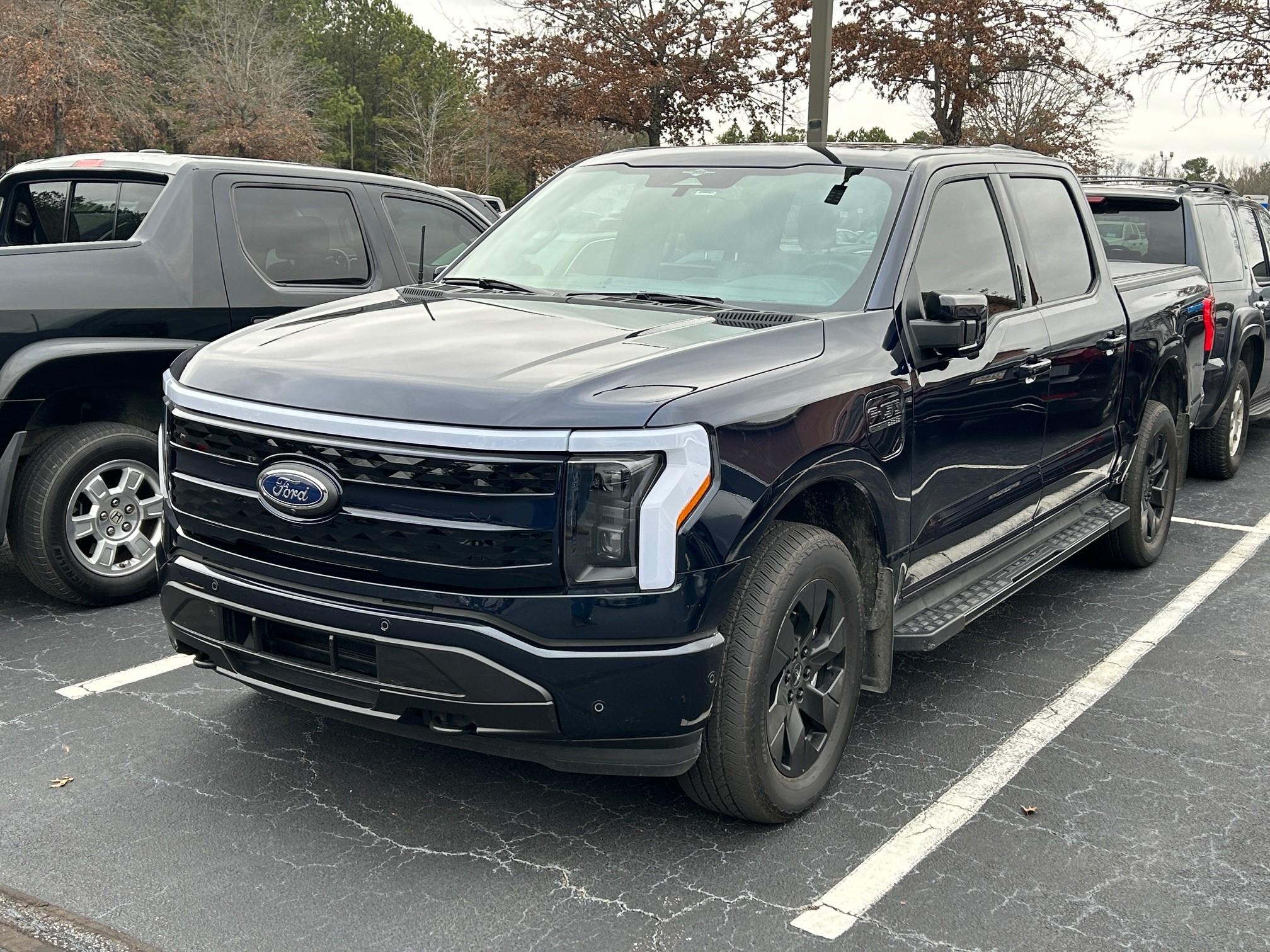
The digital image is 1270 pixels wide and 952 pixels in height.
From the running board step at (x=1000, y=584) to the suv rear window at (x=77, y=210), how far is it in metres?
3.97

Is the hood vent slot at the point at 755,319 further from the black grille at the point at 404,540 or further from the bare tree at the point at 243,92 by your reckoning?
the bare tree at the point at 243,92

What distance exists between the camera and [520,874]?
329 centimetres

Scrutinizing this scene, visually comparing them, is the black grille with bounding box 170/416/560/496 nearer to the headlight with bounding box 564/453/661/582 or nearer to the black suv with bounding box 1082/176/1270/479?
the headlight with bounding box 564/453/661/582

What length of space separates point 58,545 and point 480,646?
3.13 m

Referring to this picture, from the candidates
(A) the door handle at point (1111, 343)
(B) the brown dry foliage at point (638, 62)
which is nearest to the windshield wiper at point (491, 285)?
(A) the door handle at point (1111, 343)

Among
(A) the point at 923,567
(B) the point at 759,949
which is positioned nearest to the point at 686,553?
(B) the point at 759,949

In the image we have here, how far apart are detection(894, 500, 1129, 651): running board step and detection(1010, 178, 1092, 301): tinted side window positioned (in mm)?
1034

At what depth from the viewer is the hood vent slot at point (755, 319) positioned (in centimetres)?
370

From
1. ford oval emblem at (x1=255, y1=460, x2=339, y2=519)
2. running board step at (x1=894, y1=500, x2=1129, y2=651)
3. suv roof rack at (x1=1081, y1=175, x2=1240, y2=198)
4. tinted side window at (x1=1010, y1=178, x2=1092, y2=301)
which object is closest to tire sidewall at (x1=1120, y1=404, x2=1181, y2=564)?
running board step at (x1=894, y1=500, x2=1129, y2=651)

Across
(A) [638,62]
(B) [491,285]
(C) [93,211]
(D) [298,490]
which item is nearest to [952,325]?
(B) [491,285]

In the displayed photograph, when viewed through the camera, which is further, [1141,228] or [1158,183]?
[1158,183]

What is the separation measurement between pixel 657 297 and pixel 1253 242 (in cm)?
767

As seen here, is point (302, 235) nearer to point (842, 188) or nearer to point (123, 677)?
point (123, 677)

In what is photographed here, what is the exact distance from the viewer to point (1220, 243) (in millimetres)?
9031
